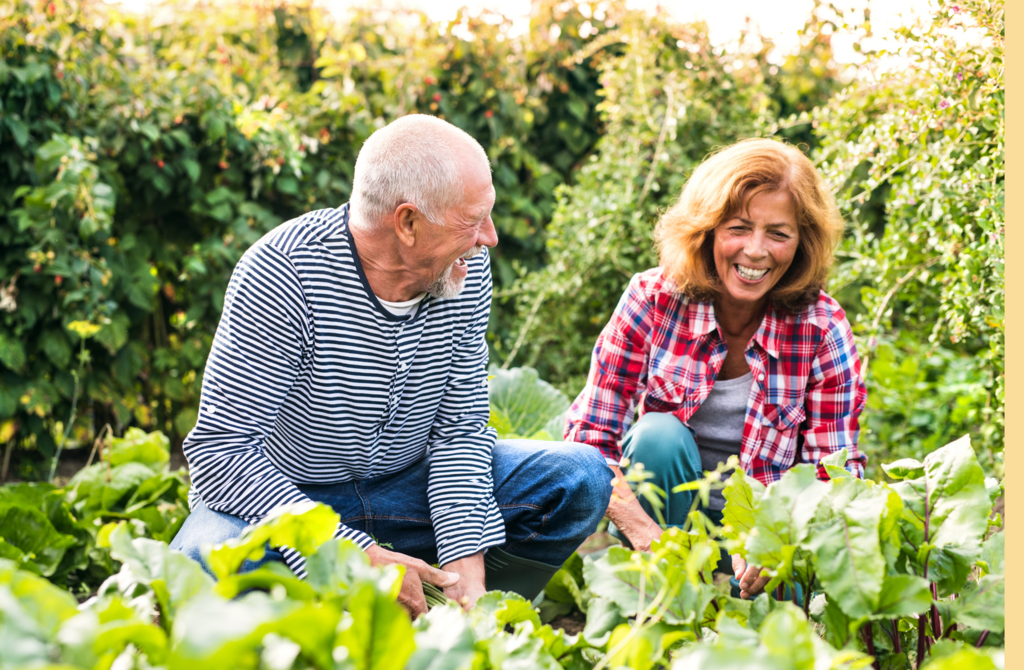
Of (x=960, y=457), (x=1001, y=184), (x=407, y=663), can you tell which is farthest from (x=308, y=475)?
(x=1001, y=184)

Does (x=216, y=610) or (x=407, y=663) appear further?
(x=407, y=663)

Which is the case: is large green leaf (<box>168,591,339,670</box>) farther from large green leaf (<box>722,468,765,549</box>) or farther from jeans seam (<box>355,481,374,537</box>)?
jeans seam (<box>355,481,374,537</box>)

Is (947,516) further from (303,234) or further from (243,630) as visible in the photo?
(303,234)

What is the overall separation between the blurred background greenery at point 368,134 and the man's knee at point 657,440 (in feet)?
2.72

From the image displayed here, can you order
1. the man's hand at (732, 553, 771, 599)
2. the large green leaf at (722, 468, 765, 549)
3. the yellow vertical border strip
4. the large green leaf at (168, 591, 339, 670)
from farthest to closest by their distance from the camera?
the man's hand at (732, 553, 771, 599), the large green leaf at (722, 468, 765, 549), the yellow vertical border strip, the large green leaf at (168, 591, 339, 670)

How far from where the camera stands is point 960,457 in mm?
1175

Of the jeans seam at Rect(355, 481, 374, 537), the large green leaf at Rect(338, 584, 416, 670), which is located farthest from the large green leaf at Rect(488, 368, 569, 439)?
the large green leaf at Rect(338, 584, 416, 670)

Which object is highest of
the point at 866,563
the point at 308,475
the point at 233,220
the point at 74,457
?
the point at 233,220

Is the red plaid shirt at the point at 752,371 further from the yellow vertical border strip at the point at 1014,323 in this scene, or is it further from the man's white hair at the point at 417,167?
the yellow vertical border strip at the point at 1014,323

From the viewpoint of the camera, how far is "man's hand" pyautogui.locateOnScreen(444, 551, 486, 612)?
1710 millimetres

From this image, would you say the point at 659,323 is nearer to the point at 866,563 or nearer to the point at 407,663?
the point at 866,563

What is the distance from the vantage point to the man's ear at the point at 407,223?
167 centimetres

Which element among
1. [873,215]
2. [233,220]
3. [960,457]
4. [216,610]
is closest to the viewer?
[216,610]

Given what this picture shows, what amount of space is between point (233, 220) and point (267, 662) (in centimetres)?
310
